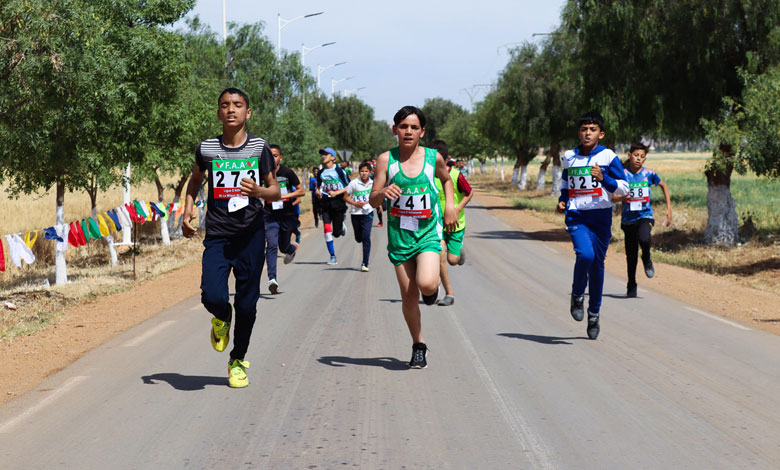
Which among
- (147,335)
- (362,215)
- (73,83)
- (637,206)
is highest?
(73,83)

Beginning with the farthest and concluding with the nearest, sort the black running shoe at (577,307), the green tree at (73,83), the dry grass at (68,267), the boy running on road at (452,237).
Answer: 1. the dry grass at (68,267)
2. the boy running on road at (452,237)
3. the green tree at (73,83)
4. the black running shoe at (577,307)

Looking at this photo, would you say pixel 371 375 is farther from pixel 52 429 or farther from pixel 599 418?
pixel 52 429

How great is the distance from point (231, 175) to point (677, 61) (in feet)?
61.1

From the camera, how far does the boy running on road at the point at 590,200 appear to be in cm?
867

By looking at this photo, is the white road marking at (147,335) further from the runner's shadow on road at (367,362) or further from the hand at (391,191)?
the hand at (391,191)

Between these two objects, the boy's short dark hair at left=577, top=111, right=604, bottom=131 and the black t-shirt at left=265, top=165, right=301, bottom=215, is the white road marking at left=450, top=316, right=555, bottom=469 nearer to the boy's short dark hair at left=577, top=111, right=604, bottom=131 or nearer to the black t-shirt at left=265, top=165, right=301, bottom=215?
the boy's short dark hair at left=577, top=111, right=604, bottom=131

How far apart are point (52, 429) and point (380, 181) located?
9.90 feet

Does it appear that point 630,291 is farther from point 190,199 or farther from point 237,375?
point 190,199

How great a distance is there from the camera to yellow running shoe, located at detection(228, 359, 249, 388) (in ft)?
22.6

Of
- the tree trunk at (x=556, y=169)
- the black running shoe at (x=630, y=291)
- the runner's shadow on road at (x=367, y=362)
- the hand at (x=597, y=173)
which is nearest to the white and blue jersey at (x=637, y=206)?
the black running shoe at (x=630, y=291)

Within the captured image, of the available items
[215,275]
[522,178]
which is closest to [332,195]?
[215,275]

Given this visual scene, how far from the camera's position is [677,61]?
22.8 m

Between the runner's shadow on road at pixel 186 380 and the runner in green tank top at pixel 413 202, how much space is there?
5.53ft

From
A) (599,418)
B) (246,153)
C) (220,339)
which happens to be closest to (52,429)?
(220,339)
